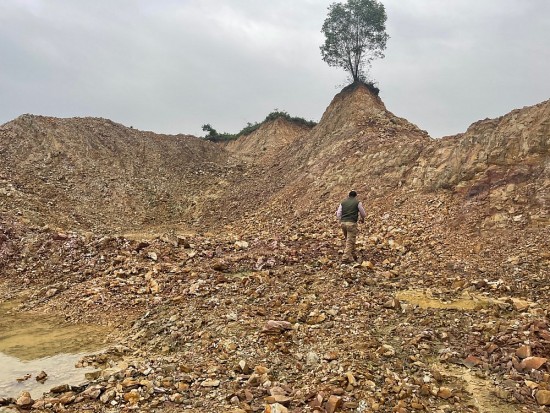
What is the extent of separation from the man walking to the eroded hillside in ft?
1.67

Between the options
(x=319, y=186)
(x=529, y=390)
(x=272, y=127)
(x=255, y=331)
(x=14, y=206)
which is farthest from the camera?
(x=272, y=127)

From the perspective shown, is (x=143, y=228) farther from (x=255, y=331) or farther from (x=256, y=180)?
(x=255, y=331)

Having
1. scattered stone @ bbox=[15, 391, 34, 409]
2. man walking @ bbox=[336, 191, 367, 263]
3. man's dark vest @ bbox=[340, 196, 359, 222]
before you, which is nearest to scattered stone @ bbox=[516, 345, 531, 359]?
man walking @ bbox=[336, 191, 367, 263]

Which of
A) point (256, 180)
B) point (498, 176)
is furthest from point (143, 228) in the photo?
point (498, 176)

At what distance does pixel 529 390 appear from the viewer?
4715 millimetres

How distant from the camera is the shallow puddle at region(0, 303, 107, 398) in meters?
5.81

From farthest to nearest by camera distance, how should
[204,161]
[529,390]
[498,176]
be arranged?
[204,161], [498,176], [529,390]

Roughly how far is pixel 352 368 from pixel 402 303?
8.41 ft

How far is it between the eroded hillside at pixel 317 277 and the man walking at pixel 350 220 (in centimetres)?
51

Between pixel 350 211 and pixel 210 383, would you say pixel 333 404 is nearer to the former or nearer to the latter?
pixel 210 383

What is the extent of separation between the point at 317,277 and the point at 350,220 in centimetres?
182

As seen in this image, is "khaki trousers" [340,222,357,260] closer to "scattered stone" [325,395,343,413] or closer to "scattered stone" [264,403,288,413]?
"scattered stone" [325,395,343,413]

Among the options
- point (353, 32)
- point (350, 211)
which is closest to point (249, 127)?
point (353, 32)

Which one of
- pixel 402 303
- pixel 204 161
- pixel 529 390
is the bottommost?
pixel 529 390
